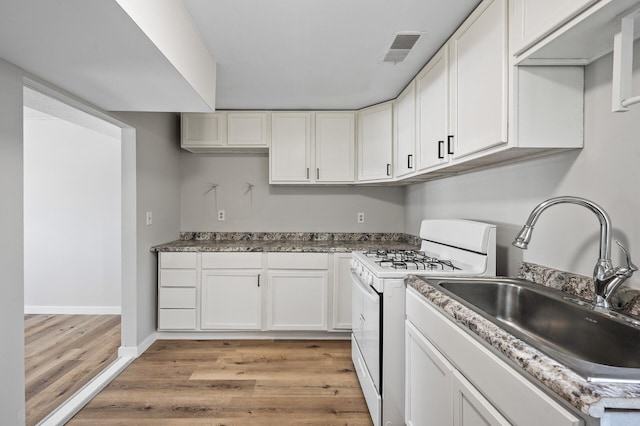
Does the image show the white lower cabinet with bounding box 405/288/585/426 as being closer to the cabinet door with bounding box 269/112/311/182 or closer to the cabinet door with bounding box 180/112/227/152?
the cabinet door with bounding box 269/112/311/182

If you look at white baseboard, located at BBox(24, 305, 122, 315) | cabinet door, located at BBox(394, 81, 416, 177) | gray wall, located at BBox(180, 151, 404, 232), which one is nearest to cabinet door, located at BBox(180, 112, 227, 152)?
gray wall, located at BBox(180, 151, 404, 232)

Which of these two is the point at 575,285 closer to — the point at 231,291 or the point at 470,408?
the point at 470,408

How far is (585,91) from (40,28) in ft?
6.94

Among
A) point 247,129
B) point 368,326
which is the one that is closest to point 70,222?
point 247,129

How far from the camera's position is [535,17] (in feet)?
3.77

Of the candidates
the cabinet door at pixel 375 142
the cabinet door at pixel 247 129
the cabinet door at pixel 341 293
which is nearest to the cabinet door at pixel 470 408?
the cabinet door at pixel 341 293

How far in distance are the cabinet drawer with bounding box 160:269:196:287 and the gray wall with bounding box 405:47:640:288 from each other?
98.8 inches

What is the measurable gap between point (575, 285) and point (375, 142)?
210 cm

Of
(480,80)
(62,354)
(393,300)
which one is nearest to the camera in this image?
(480,80)

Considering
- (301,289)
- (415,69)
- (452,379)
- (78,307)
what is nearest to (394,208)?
(301,289)

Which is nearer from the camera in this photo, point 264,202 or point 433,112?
point 433,112

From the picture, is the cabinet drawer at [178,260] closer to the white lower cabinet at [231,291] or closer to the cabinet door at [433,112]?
the white lower cabinet at [231,291]

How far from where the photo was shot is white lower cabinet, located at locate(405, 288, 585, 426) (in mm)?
743

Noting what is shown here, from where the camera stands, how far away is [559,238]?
1416 mm
